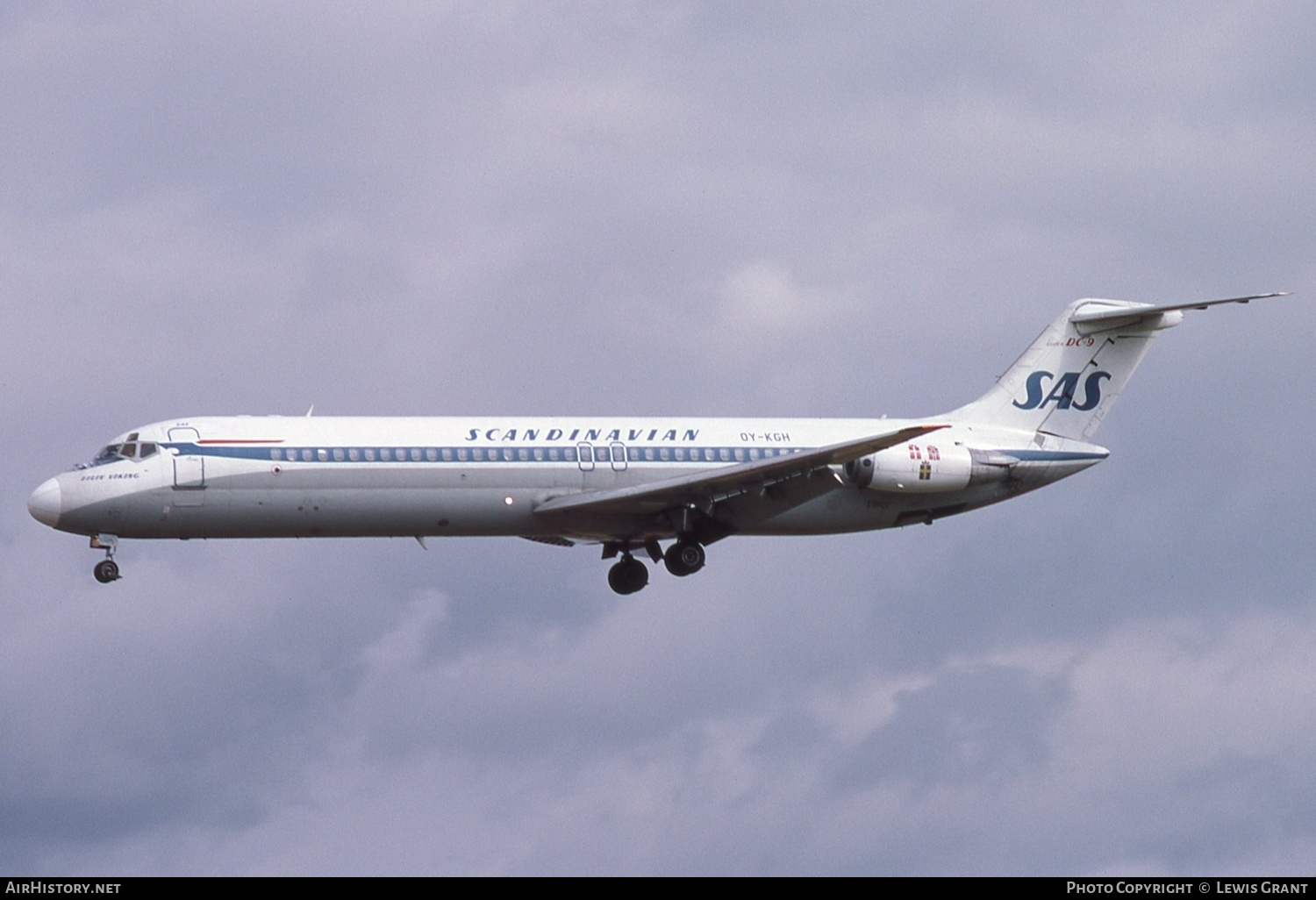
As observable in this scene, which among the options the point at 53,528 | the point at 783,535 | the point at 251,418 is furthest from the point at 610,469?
the point at 53,528

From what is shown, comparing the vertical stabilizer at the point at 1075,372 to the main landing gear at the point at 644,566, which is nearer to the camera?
the main landing gear at the point at 644,566

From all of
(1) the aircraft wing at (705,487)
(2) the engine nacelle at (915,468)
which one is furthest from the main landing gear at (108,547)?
(2) the engine nacelle at (915,468)

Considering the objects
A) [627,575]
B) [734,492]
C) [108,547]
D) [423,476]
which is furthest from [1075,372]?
[108,547]

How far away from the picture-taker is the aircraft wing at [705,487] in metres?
45.9

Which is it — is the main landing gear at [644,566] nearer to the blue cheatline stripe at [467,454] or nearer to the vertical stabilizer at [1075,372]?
the blue cheatline stripe at [467,454]

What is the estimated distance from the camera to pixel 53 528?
151 feet

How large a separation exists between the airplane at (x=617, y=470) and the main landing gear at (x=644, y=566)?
0.16 feet

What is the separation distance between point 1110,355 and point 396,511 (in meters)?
19.5

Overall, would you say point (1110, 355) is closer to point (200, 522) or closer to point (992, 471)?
point (992, 471)

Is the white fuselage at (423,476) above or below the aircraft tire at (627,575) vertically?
above

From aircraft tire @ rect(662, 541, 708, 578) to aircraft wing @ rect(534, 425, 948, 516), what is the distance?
3.86 feet

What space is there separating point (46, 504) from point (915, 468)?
20.2 metres

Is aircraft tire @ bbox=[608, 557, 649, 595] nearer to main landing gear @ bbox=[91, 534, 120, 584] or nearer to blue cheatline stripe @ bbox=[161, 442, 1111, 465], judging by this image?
blue cheatline stripe @ bbox=[161, 442, 1111, 465]

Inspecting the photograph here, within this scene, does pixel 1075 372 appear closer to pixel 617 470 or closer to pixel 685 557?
pixel 685 557
